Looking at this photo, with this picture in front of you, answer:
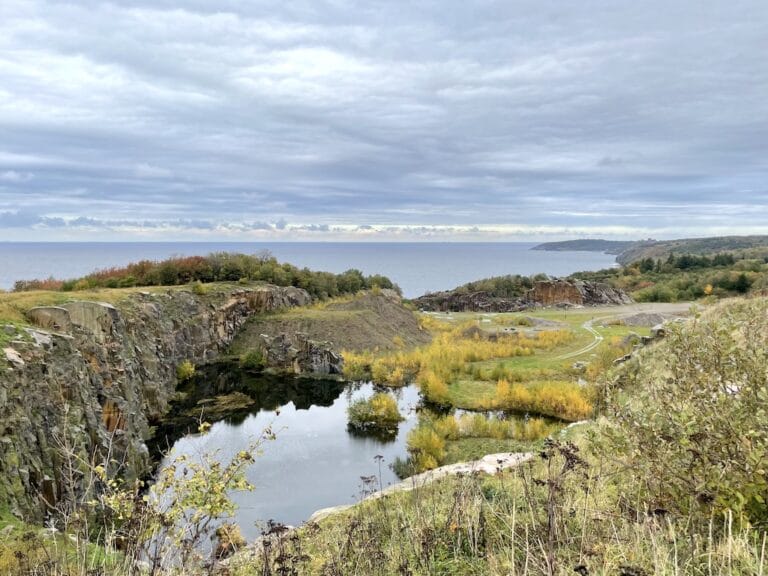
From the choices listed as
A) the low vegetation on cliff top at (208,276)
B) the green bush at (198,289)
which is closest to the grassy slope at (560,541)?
the low vegetation on cliff top at (208,276)

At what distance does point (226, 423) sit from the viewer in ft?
69.2

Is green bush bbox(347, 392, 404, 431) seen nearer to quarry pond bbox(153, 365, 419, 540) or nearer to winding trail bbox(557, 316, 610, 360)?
quarry pond bbox(153, 365, 419, 540)

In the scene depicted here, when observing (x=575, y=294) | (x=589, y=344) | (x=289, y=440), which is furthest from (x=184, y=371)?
(x=575, y=294)

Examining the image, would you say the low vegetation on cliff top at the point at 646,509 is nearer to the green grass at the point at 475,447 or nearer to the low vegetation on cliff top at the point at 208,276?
the green grass at the point at 475,447

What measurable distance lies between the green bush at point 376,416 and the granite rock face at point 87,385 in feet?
27.2

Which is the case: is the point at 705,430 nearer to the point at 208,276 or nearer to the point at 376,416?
the point at 376,416

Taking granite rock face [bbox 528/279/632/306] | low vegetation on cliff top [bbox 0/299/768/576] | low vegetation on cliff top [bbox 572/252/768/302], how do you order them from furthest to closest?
granite rock face [bbox 528/279/632/306] → low vegetation on cliff top [bbox 572/252/768/302] → low vegetation on cliff top [bbox 0/299/768/576]

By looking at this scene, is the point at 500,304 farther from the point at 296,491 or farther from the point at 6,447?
the point at 6,447

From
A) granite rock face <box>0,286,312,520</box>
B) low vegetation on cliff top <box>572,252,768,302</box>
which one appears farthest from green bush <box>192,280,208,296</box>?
low vegetation on cliff top <box>572,252,768,302</box>

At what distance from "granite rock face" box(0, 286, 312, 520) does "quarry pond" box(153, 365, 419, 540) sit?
4.94ft

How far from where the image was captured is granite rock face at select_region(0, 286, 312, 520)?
29.2 feet

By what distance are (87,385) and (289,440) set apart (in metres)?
8.43

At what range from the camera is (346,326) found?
36.0m

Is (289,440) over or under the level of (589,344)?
under
